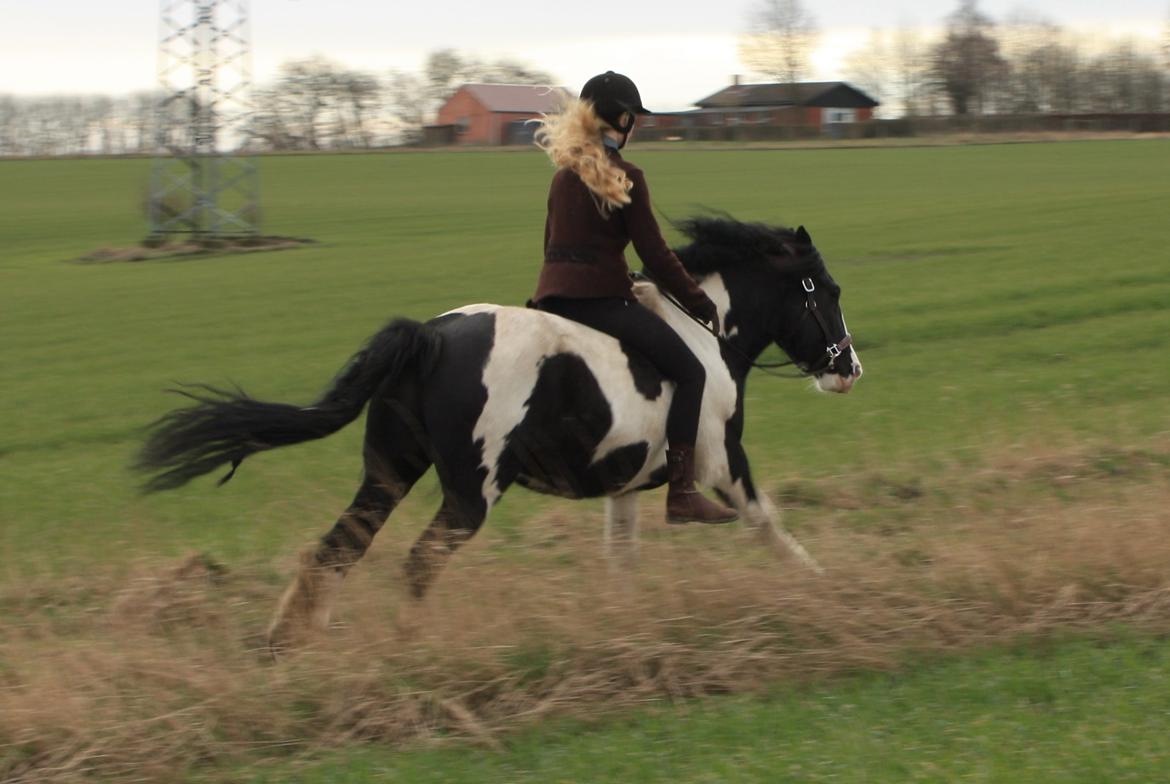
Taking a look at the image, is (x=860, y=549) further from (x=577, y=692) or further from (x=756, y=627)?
(x=577, y=692)

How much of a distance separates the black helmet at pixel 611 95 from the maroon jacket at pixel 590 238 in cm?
19

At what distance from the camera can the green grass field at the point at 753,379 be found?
802 cm

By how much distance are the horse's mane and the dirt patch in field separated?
27.4 meters

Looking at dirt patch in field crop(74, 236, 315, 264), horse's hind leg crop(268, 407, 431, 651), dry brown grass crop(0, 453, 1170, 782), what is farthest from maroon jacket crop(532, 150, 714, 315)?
dirt patch in field crop(74, 236, 315, 264)

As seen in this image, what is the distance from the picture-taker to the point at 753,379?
15.6 m

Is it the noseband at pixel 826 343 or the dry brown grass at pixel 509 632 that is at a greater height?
the noseband at pixel 826 343

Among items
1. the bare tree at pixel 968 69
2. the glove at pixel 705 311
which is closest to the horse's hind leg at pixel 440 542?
the glove at pixel 705 311

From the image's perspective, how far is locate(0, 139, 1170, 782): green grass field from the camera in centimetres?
802

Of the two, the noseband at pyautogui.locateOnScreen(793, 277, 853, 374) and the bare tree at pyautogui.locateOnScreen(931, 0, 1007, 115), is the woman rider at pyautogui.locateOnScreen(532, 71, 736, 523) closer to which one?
the noseband at pyautogui.locateOnScreen(793, 277, 853, 374)

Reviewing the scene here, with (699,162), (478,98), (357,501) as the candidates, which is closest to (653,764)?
(357,501)

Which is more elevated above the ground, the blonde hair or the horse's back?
the blonde hair

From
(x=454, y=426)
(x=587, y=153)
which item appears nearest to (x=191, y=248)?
(x=587, y=153)

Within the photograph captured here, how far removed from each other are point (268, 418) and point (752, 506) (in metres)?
2.34

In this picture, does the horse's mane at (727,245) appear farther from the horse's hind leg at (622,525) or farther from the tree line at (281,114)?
the tree line at (281,114)
